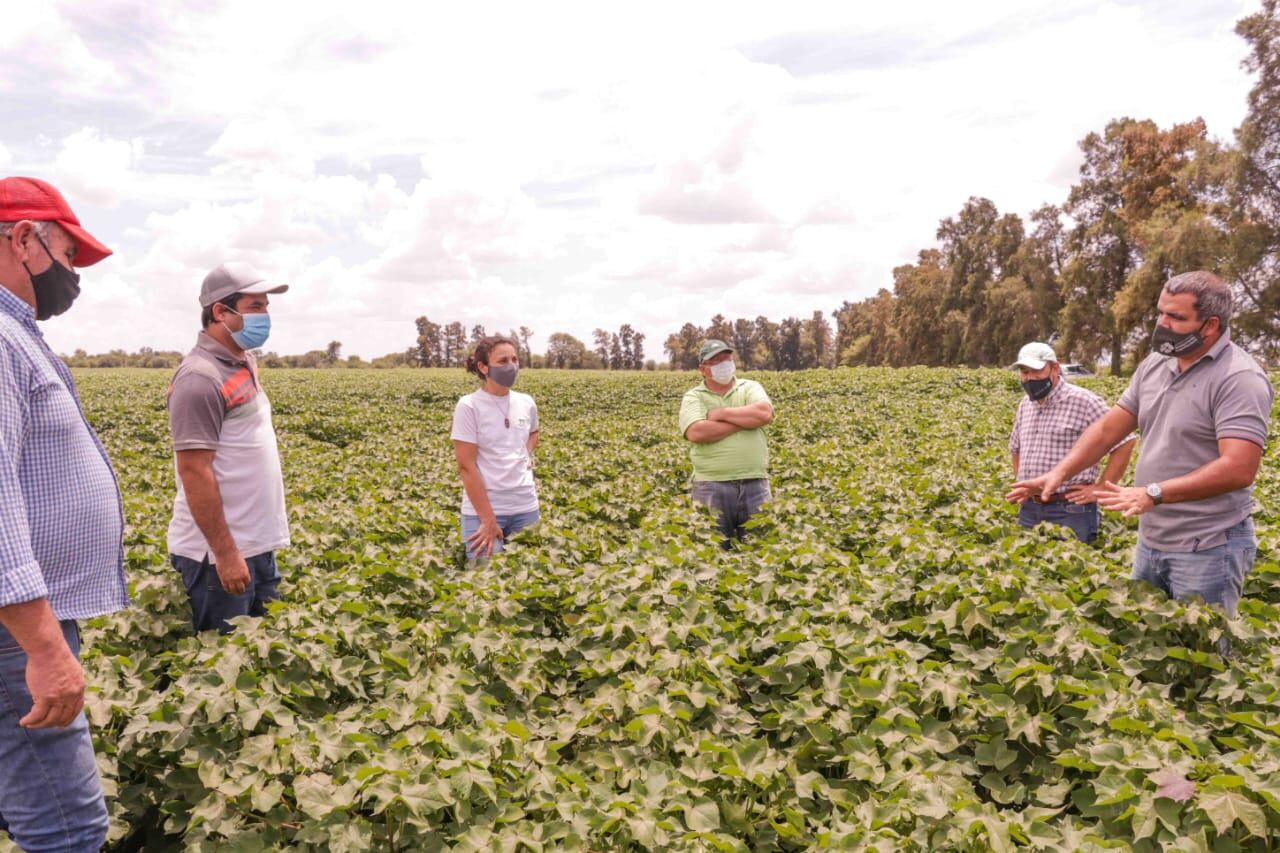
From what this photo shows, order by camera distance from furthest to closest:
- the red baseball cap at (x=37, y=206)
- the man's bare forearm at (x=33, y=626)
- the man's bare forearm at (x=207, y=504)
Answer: the man's bare forearm at (x=207, y=504) → the red baseball cap at (x=37, y=206) → the man's bare forearm at (x=33, y=626)

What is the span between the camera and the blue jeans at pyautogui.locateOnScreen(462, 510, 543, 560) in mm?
5770

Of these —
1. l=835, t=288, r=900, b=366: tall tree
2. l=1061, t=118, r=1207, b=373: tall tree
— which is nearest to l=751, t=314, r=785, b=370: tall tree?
l=835, t=288, r=900, b=366: tall tree

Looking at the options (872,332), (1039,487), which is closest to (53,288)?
(1039,487)

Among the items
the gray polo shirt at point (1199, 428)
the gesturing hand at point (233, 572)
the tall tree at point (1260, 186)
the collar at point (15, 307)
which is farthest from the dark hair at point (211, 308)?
the tall tree at point (1260, 186)

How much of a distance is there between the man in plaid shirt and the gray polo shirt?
1.39 meters

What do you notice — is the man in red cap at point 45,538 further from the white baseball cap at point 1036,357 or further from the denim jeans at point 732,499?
the white baseball cap at point 1036,357

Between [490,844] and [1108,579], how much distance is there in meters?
3.83

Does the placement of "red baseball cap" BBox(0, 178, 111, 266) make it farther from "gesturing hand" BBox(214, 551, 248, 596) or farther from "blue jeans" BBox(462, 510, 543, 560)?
"blue jeans" BBox(462, 510, 543, 560)

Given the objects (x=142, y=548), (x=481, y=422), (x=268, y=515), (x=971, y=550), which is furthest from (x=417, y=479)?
(x=971, y=550)

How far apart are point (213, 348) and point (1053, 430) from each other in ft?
18.0

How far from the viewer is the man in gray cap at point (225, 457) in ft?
12.0

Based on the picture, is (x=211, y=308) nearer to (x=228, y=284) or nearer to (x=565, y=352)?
(x=228, y=284)

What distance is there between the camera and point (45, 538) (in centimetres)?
237

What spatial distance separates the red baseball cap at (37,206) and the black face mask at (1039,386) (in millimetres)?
5607
